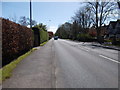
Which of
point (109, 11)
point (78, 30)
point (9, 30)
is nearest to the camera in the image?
point (9, 30)

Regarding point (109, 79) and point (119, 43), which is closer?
point (109, 79)

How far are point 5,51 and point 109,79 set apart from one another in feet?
19.0

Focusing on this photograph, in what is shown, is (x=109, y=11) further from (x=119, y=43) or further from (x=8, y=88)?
(x=8, y=88)

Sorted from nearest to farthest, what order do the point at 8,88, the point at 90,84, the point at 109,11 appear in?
the point at 8,88, the point at 90,84, the point at 109,11

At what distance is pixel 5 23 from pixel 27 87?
16.8 feet

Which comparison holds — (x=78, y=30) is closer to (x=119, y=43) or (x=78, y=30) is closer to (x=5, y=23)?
(x=119, y=43)

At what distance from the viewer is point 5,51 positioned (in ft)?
27.5

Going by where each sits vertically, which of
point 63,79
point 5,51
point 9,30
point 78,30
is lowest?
point 63,79

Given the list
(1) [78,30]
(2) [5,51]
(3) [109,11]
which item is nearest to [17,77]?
(2) [5,51]

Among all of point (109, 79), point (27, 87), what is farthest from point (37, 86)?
point (109, 79)

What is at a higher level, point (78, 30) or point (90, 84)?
point (78, 30)

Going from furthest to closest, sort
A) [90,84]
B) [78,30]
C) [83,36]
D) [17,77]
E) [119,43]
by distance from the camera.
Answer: [78,30], [83,36], [119,43], [17,77], [90,84]

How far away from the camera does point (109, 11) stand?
3766 centimetres

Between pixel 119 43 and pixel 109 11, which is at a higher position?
pixel 109 11
